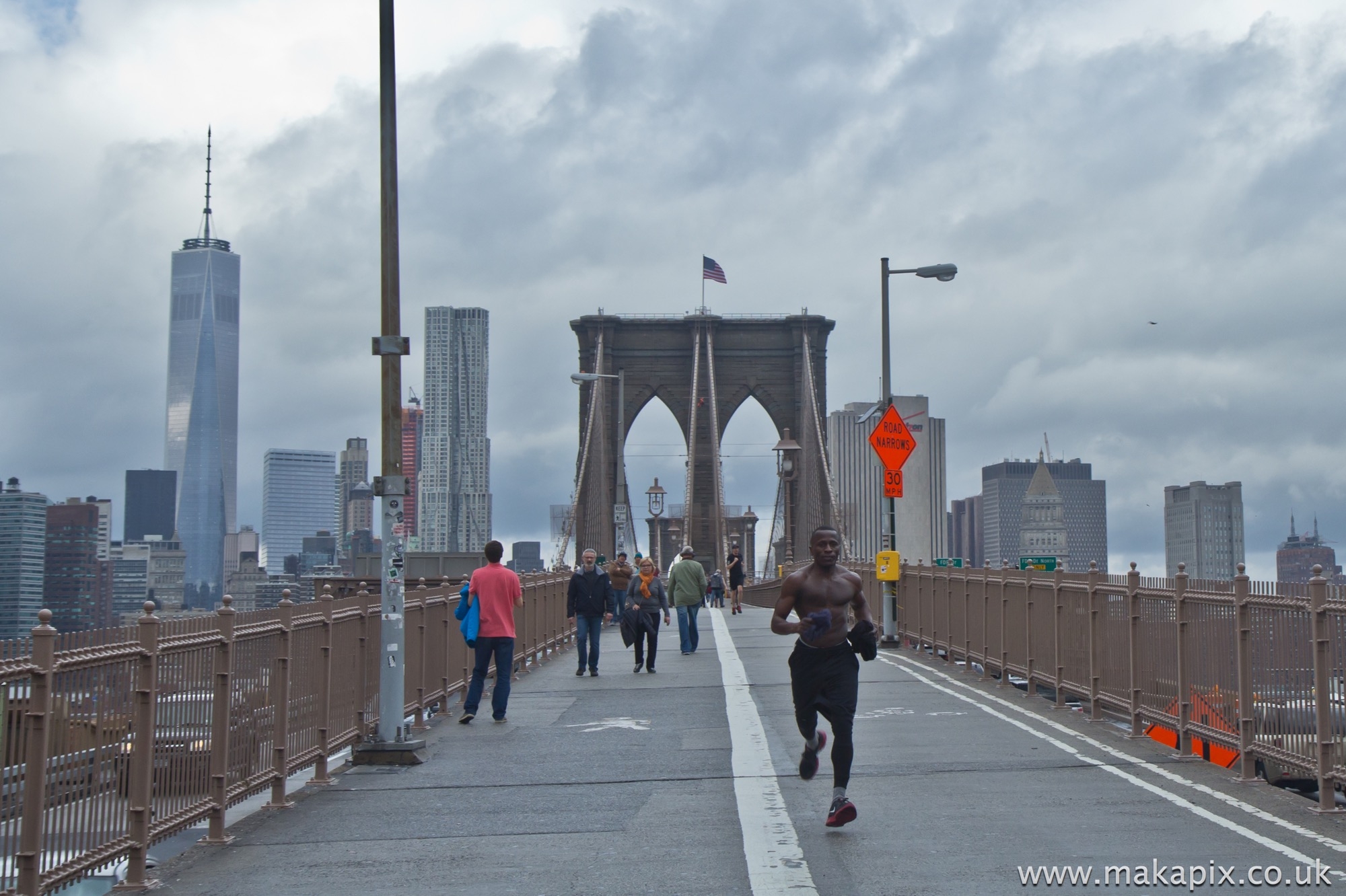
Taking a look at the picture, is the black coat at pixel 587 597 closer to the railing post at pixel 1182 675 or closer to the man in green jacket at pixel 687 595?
the man in green jacket at pixel 687 595

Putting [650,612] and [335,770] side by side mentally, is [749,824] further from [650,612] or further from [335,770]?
[650,612]

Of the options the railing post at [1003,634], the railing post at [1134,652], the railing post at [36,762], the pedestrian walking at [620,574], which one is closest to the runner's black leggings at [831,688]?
the railing post at [36,762]

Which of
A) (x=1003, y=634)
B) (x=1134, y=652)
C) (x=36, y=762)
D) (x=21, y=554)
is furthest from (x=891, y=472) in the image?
(x=21, y=554)

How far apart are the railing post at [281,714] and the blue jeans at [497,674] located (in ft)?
14.2

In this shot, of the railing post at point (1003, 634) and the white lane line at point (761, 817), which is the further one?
the railing post at point (1003, 634)

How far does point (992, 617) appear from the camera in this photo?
58.3ft

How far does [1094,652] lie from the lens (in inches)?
535

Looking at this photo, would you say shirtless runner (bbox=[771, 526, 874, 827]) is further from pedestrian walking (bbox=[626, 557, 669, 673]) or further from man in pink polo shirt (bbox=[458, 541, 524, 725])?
pedestrian walking (bbox=[626, 557, 669, 673])

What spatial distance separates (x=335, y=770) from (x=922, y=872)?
5630 millimetres

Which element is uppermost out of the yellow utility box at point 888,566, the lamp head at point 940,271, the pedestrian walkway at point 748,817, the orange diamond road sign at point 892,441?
the lamp head at point 940,271

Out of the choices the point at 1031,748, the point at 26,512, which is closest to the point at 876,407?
the point at 1031,748

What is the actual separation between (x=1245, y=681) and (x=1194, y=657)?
104cm

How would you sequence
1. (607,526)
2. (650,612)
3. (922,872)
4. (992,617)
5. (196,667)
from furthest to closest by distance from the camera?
(607,526) → (650,612) → (992,617) → (196,667) → (922,872)

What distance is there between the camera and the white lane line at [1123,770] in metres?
7.75
